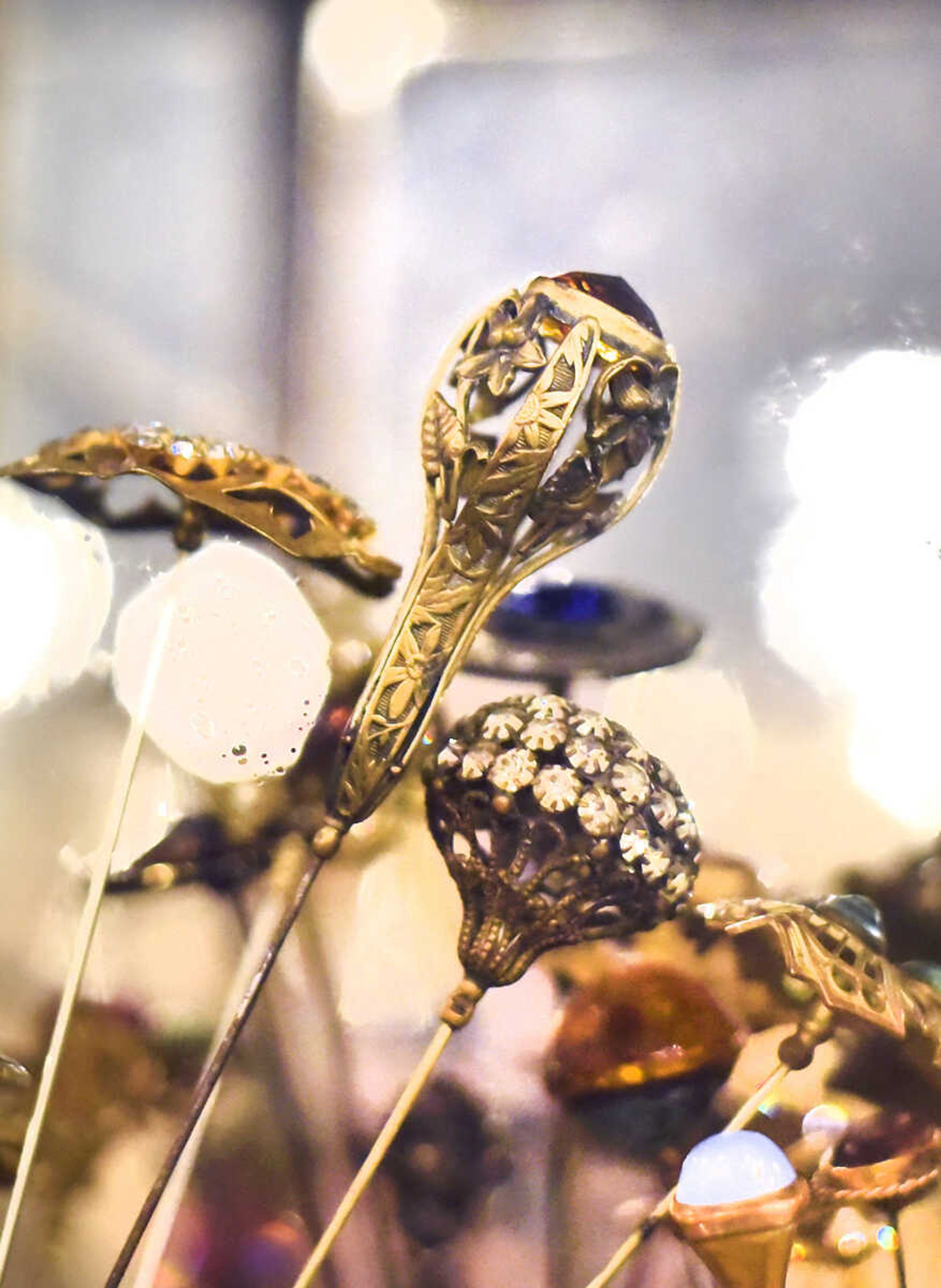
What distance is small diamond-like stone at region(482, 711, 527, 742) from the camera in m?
0.55

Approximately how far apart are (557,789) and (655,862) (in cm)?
6

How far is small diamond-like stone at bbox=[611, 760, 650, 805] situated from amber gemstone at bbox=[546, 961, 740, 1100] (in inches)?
4.2

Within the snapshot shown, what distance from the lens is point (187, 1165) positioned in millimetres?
613

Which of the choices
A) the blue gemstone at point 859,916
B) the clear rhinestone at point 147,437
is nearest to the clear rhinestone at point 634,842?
the blue gemstone at point 859,916

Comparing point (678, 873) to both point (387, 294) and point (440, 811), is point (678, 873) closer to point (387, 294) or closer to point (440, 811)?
point (440, 811)

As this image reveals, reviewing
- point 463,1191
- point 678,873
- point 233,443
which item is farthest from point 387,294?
point 463,1191

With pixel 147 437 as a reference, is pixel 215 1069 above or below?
below

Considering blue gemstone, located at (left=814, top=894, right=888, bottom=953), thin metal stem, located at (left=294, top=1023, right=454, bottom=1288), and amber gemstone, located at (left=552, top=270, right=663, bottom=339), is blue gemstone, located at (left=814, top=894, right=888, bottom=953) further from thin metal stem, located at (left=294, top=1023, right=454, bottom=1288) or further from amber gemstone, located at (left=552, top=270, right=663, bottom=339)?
amber gemstone, located at (left=552, top=270, right=663, bottom=339)

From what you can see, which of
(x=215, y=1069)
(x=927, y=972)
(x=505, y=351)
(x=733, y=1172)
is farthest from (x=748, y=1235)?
(x=505, y=351)

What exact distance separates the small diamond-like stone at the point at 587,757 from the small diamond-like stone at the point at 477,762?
38mm

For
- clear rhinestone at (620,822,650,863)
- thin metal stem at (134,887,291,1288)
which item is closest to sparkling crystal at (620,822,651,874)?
clear rhinestone at (620,822,650,863)

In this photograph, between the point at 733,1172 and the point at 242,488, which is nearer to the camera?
the point at 733,1172

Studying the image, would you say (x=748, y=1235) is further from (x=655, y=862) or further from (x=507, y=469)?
(x=507, y=469)

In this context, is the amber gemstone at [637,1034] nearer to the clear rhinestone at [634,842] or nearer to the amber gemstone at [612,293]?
the clear rhinestone at [634,842]
